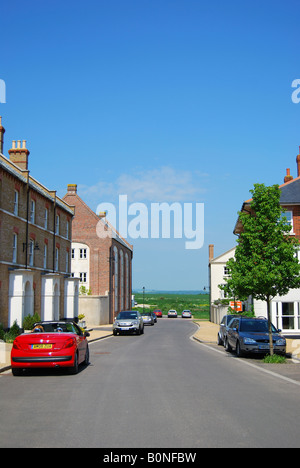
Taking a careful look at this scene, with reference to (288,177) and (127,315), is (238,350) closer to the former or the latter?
(127,315)

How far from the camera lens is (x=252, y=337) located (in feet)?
60.1

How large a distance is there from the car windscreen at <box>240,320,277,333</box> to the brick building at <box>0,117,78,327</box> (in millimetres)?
14233

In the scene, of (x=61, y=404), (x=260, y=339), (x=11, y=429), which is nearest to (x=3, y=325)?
(x=260, y=339)

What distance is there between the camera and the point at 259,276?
17.9 meters

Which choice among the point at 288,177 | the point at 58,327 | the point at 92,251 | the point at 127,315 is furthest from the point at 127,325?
the point at 92,251

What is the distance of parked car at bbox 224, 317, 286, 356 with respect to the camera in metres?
18.0

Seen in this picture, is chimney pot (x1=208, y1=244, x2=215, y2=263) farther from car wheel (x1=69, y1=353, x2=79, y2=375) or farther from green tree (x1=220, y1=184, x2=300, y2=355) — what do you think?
car wheel (x1=69, y1=353, x2=79, y2=375)

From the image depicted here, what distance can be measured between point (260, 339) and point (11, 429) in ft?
41.6

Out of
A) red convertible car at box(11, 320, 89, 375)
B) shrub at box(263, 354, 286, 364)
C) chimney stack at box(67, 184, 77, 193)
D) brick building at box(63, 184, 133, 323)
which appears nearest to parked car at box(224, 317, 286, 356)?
shrub at box(263, 354, 286, 364)

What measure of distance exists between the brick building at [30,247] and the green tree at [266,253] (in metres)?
14.7

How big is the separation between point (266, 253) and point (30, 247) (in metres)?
19.7

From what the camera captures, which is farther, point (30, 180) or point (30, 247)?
point (30, 180)

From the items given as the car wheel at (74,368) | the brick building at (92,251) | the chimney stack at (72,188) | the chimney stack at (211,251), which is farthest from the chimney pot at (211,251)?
the car wheel at (74,368)

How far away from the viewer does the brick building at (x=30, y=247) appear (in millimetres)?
28656
